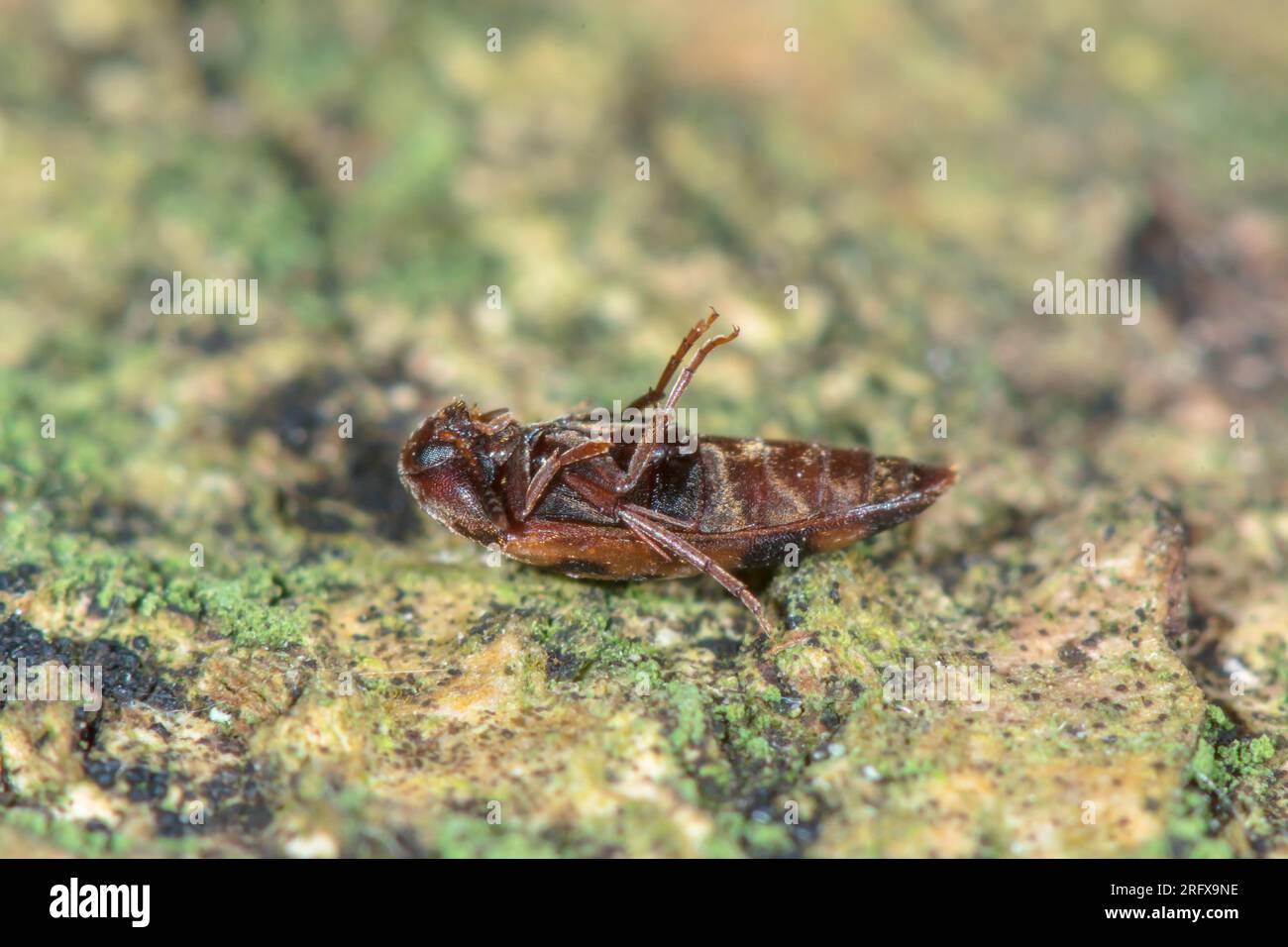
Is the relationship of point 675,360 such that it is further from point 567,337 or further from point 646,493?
point 567,337

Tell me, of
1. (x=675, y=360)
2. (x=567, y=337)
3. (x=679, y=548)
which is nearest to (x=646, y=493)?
(x=679, y=548)

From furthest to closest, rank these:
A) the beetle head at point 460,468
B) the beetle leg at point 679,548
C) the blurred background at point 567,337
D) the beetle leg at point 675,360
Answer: the beetle leg at point 675,360, the beetle head at point 460,468, the beetle leg at point 679,548, the blurred background at point 567,337

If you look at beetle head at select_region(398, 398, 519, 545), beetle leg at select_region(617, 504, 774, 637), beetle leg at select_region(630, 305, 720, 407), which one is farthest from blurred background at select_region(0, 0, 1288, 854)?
beetle leg at select_region(630, 305, 720, 407)

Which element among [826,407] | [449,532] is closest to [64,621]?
[449,532]

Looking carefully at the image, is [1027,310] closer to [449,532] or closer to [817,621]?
[817,621]

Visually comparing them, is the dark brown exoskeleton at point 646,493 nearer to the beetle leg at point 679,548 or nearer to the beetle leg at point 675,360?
the beetle leg at point 679,548

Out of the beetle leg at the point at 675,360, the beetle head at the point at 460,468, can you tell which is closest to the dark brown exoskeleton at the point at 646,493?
the beetle head at the point at 460,468

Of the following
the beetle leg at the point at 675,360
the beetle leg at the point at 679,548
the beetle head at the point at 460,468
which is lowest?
the beetle leg at the point at 679,548
